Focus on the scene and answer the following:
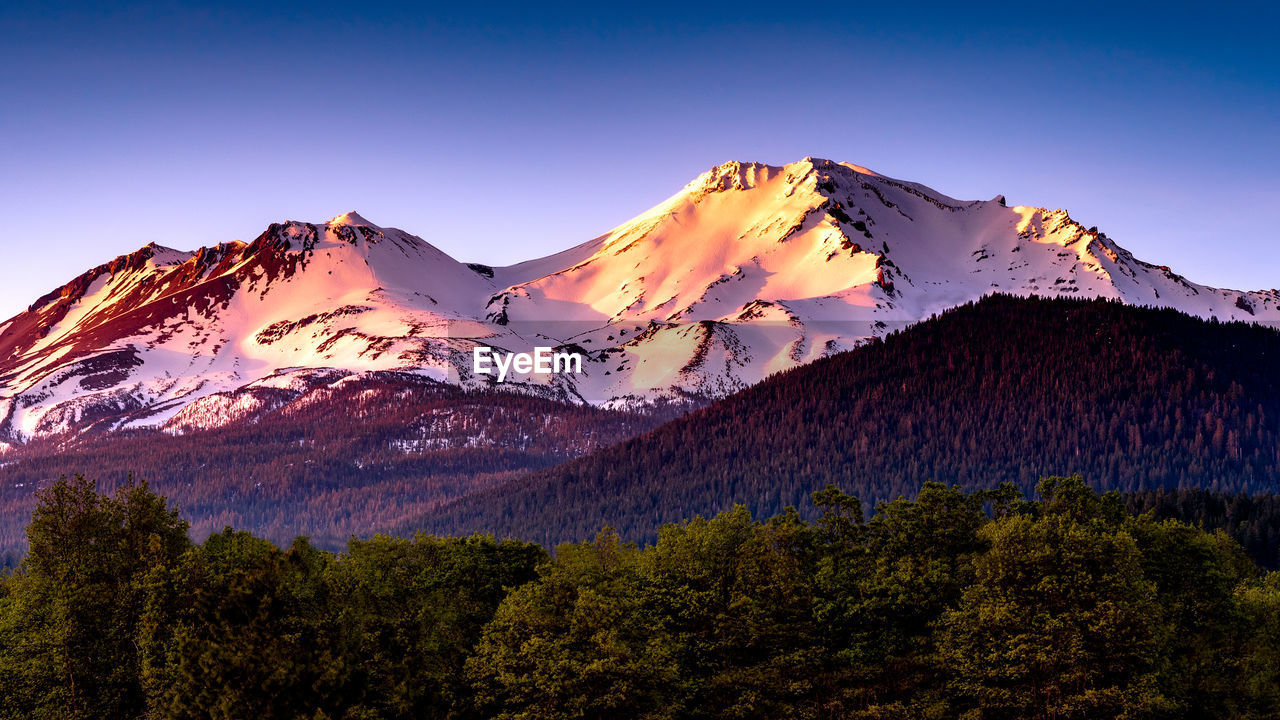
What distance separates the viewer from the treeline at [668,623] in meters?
65.6

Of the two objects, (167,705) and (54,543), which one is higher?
(54,543)

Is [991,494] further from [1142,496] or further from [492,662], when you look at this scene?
[1142,496]

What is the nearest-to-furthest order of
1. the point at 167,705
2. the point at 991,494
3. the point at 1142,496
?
the point at 167,705
the point at 991,494
the point at 1142,496

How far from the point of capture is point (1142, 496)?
169 meters

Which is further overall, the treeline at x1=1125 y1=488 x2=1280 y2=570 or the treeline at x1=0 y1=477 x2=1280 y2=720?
the treeline at x1=1125 y1=488 x2=1280 y2=570

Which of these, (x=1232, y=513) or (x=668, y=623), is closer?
(x=668, y=623)

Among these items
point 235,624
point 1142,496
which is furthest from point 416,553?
point 1142,496

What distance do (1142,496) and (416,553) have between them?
408 feet

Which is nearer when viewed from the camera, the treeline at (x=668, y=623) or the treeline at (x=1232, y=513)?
the treeline at (x=668, y=623)

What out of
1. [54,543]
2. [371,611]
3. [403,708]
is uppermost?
[54,543]

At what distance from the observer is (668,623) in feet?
253

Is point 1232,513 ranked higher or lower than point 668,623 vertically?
higher

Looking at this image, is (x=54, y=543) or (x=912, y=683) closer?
(x=54, y=543)

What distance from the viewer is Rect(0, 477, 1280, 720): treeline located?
2584 inches
